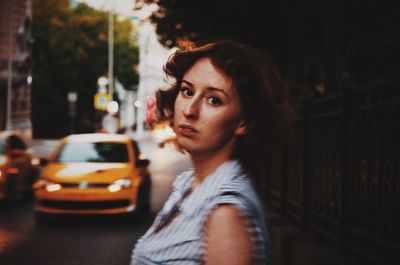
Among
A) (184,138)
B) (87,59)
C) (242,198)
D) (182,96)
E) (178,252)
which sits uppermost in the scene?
(87,59)

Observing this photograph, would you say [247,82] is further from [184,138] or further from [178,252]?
[178,252]

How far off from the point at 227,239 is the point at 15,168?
481 inches

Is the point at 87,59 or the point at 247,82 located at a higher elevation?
the point at 87,59

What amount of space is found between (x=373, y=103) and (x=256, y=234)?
4150mm

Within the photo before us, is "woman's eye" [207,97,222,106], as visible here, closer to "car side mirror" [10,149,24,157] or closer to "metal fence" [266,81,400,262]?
"metal fence" [266,81,400,262]

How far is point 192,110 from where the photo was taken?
188 cm

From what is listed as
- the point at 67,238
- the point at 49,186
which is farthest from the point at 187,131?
the point at 49,186

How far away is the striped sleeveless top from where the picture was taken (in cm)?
168

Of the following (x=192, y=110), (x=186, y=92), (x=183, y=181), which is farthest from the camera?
(x=183, y=181)

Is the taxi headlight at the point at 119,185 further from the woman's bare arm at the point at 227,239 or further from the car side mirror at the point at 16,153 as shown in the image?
the woman's bare arm at the point at 227,239

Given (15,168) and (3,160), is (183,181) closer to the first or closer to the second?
(3,160)

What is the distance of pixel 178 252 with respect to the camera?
176cm

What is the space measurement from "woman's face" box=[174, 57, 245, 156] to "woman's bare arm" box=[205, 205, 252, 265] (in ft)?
0.95

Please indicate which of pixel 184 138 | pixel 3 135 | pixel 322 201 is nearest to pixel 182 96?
pixel 184 138
